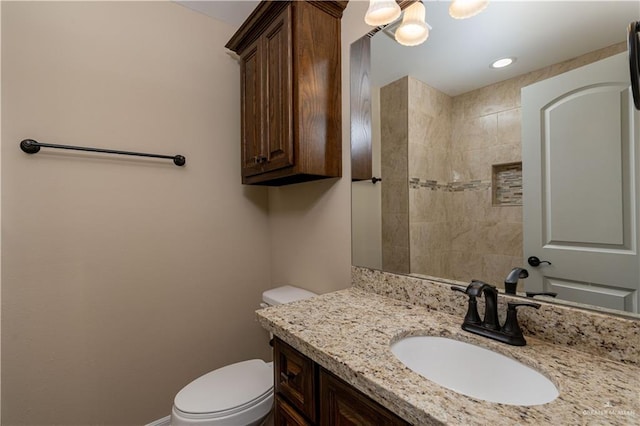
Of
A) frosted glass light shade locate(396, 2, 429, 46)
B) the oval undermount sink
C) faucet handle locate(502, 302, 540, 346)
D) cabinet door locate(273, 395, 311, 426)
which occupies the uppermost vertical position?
frosted glass light shade locate(396, 2, 429, 46)

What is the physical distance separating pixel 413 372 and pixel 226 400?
937 mm

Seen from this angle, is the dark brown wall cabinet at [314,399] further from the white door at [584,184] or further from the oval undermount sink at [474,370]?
the white door at [584,184]

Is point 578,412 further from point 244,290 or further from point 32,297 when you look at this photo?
point 32,297

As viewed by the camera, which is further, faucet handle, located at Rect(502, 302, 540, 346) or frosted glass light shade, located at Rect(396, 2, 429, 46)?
frosted glass light shade, located at Rect(396, 2, 429, 46)

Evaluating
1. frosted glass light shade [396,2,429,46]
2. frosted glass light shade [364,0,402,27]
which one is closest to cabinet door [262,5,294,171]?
frosted glass light shade [364,0,402,27]

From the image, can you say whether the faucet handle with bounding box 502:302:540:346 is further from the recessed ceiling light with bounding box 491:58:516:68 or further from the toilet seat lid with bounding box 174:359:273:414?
the toilet seat lid with bounding box 174:359:273:414

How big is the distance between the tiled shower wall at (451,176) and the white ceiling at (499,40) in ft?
0.11

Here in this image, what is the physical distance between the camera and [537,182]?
823 mm

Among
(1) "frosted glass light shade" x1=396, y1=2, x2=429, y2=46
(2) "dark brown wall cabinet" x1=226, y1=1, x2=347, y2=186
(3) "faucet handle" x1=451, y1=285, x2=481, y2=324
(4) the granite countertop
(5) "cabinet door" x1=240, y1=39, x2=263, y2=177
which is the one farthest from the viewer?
(5) "cabinet door" x1=240, y1=39, x2=263, y2=177

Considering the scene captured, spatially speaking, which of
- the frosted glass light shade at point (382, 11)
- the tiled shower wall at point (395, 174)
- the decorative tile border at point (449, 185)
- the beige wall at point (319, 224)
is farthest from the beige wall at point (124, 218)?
the frosted glass light shade at point (382, 11)

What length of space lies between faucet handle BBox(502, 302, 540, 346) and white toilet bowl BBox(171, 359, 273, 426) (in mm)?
1011

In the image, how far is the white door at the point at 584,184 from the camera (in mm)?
689

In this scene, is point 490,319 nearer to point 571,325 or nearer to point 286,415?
point 571,325

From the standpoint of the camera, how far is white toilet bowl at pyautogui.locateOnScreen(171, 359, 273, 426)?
3.65 ft
